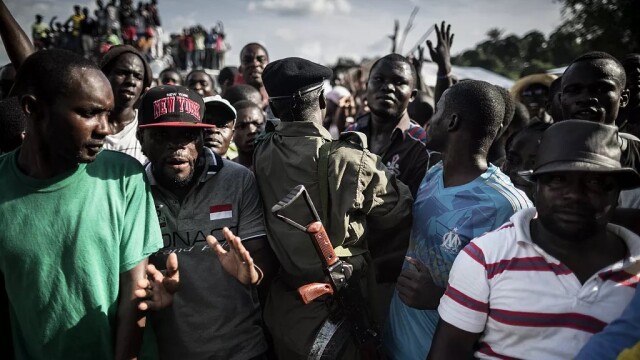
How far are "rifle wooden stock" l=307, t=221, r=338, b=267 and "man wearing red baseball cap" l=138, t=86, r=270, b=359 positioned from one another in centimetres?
31

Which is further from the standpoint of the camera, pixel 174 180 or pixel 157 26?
pixel 157 26

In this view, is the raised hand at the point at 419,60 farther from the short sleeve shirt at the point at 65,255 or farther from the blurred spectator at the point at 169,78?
the short sleeve shirt at the point at 65,255

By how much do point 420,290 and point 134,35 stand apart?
59.0 ft

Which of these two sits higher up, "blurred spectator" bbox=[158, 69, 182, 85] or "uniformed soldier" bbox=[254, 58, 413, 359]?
"uniformed soldier" bbox=[254, 58, 413, 359]

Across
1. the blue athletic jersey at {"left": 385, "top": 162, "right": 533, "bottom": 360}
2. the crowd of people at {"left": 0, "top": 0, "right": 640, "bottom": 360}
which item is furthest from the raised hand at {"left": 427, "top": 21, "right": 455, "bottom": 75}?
the blue athletic jersey at {"left": 385, "top": 162, "right": 533, "bottom": 360}

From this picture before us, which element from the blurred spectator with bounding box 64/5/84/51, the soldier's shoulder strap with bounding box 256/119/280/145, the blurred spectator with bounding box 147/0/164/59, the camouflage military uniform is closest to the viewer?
the camouflage military uniform

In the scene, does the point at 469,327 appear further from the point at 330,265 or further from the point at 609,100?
the point at 609,100

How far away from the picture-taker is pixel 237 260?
2.11m

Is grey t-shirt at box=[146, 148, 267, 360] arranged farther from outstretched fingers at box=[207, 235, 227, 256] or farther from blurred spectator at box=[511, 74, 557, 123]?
blurred spectator at box=[511, 74, 557, 123]

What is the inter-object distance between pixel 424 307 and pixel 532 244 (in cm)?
64

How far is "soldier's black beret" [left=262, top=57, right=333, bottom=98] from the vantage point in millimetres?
2578

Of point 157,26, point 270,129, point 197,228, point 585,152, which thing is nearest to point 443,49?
point 270,129

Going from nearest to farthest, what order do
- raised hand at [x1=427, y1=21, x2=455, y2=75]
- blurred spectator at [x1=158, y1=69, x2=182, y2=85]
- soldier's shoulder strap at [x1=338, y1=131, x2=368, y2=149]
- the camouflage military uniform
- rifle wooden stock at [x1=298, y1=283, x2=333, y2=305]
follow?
rifle wooden stock at [x1=298, y1=283, x2=333, y2=305] < the camouflage military uniform < soldier's shoulder strap at [x1=338, y1=131, x2=368, y2=149] < raised hand at [x1=427, y1=21, x2=455, y2=75] < blurred spectator at [x1=158, y1=69, x2=182, y2=85]

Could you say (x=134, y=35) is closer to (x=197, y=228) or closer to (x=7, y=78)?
(x=7, y=78)
